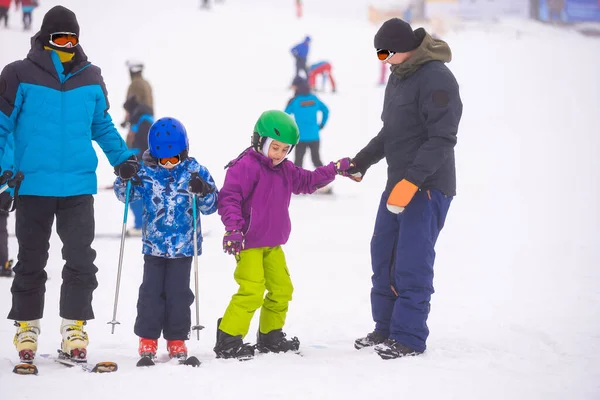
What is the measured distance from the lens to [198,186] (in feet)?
13.2

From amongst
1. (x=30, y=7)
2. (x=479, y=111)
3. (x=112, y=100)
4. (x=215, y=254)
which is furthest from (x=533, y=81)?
(x=215, y=254)

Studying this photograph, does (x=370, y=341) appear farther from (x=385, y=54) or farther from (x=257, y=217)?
(x=385, y=54)

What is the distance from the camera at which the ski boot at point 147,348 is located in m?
4.10

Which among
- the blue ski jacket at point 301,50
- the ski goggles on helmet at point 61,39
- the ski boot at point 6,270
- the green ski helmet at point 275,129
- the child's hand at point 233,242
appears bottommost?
the ski boot at point 6,270

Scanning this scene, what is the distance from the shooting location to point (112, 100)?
16.5 metres

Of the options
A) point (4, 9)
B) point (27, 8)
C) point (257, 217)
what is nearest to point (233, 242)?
point (257, 217)

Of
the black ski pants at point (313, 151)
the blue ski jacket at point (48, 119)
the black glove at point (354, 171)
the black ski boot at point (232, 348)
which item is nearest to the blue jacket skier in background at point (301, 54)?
the black ski pants at point (313, 151)

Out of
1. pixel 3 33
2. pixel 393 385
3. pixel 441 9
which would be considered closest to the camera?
pixel 393 385

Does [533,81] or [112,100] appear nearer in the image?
[112,100]

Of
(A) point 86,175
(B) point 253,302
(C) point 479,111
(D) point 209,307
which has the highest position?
(C) point 479,111

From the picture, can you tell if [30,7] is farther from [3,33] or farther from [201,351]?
[201,351]

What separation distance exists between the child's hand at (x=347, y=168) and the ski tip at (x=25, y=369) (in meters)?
1.94

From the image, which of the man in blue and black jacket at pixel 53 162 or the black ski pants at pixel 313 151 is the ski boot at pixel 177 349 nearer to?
the man in blue and black jacket at pixel 53 162

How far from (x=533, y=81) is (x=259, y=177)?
686 inches
